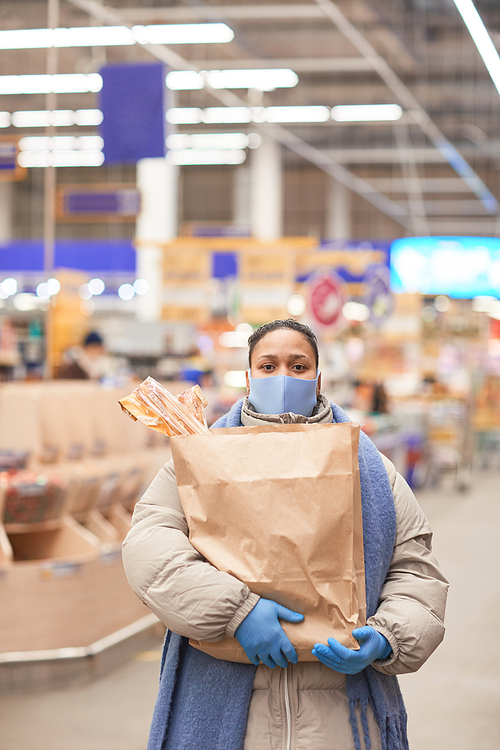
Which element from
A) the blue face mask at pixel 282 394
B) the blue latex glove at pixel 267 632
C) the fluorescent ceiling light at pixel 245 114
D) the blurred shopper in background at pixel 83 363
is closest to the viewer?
the blue latex glove at pixel 267 632

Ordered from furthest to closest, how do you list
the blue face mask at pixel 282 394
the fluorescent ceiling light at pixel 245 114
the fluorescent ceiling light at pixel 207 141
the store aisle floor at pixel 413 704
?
the fluorescent ceiling light at pixel 207 141 → the fluorescent ceiling light at pixel 245 114 → the store aisle floor at pixel 413 704 → the blue face mask at pixel 282 394

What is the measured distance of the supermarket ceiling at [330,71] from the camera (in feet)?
38.6

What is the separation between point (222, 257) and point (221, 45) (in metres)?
6.07

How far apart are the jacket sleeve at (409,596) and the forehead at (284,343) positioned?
0.30 meters

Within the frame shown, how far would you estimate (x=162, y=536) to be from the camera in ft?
5.28

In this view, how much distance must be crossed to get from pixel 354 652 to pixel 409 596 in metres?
0.19

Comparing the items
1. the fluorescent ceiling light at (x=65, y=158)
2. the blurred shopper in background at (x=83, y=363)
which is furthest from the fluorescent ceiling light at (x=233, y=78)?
the blurred shopper in background at (x=83, y=363)

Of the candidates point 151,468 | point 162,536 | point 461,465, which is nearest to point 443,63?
point 461,465

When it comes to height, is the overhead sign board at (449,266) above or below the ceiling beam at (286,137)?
below

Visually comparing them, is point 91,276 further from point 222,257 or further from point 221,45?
point 221,45

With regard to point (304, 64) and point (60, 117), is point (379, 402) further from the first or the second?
point (60, 117)

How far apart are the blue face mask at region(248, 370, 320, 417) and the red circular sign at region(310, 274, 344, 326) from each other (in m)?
7.81

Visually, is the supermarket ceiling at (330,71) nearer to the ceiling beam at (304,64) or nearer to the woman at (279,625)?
the ceiling beam at (304,64)

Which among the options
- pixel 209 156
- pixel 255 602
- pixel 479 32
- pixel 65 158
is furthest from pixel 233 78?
pixel 255 602
